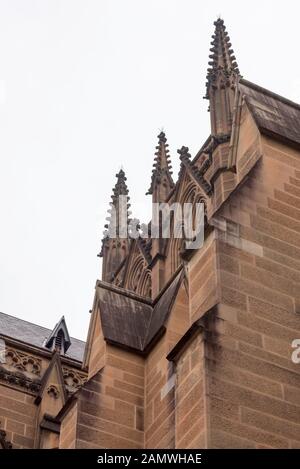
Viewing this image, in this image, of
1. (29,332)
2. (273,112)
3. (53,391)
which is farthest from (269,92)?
(29,332)

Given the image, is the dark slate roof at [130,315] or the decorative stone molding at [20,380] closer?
the dark slate roof at [130,315]

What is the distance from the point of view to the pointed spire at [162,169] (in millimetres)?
28953

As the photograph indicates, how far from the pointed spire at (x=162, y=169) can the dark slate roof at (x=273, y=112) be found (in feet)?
50.3

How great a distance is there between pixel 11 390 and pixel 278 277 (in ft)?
38.3

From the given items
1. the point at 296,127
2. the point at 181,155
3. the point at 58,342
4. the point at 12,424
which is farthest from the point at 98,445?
the point at 181,155

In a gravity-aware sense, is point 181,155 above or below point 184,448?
above

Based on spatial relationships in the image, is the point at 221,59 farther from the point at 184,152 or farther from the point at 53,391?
the point at 53,391

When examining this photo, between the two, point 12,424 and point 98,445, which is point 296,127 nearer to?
point 98,445

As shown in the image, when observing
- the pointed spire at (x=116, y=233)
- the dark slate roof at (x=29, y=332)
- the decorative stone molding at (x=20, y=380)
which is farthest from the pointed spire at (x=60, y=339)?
the decorative stone molding at (x=20, y=380)

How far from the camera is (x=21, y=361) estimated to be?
22.0m

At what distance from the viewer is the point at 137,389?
12.5 meters

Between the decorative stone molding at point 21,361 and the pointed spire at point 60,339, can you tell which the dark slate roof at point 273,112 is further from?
the pointed spire at point 60,339

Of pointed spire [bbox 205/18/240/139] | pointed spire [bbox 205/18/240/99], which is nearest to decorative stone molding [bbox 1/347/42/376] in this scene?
pointed spire [bbox 205/18/240/139]

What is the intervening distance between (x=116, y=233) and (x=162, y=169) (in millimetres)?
2333
